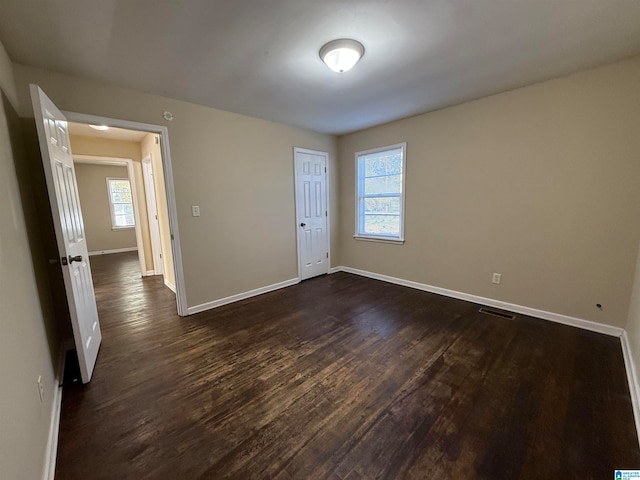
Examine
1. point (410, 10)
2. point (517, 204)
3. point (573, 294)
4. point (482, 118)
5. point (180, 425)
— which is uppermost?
point (410, 10)

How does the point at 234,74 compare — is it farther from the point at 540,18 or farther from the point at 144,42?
the point at 540,18

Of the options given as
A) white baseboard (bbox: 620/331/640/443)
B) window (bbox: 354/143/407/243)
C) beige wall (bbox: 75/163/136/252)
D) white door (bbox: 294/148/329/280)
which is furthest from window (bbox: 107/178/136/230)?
white baseboard (bbox: 620/331/640/443)

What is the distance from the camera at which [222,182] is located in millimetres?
3262

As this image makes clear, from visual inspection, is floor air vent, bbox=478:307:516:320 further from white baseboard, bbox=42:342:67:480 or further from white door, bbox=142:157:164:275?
white door, bbox=142:157:164:275

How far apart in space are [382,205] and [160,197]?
342 centimetres

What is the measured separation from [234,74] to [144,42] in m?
0.67

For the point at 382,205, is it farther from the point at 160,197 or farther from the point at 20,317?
the point at 20,317

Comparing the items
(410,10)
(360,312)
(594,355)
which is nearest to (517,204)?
(594,355)

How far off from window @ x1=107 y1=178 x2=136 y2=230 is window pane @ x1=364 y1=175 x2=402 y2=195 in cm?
676

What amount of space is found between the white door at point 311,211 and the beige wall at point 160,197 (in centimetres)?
189

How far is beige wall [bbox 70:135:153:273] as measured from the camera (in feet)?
14.0

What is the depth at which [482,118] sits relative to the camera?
2.96m

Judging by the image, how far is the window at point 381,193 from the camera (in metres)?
3.89

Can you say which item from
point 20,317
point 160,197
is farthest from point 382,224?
point 20,317
